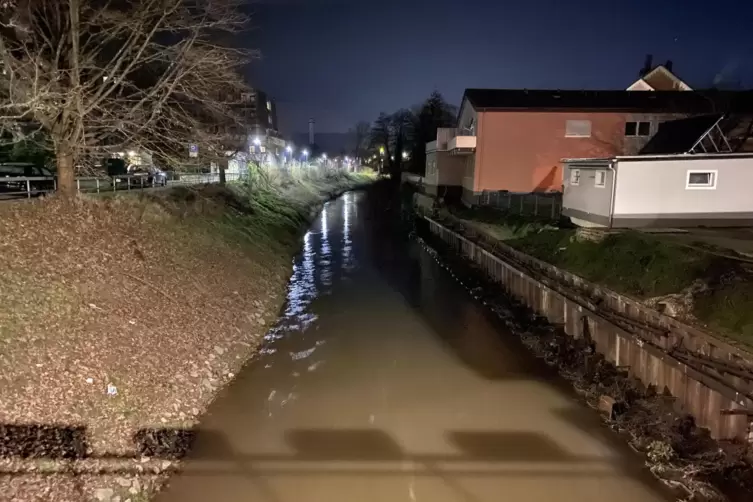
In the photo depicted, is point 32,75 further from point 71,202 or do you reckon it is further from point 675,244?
point 675,244

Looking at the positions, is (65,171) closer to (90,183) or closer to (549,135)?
(90,183)

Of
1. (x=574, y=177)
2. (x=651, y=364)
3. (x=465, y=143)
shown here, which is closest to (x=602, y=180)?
(x=574, y=177)

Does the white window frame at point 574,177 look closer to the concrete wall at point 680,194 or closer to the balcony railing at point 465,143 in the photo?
the concrete wall at point 680,194

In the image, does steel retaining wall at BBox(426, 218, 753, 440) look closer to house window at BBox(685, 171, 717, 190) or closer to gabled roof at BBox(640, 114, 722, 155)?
house window at BBox(685, 171, 717, 190)

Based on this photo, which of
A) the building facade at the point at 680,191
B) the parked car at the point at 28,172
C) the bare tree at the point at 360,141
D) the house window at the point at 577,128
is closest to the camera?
the building facade at the point at 680,191

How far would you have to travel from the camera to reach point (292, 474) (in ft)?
26.9

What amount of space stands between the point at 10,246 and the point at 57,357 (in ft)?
14.6

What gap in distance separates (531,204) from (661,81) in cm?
3026

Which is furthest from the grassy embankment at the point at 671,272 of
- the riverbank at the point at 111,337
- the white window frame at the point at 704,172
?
the riverbank at the point at 111,337

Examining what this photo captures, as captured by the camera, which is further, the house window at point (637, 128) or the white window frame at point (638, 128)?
the house window at point (637, 128)

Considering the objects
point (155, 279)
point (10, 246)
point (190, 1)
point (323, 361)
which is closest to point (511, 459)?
point (323, 361)

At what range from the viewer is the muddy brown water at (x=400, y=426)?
26.1 feet

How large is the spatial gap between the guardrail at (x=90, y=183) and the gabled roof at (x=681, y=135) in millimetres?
23665

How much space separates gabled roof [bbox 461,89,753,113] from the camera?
35.3 metres
